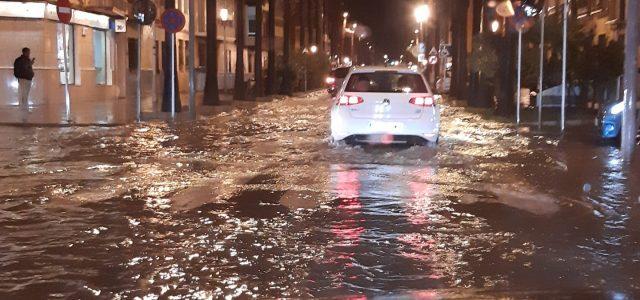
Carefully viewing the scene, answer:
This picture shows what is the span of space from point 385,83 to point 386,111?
2.77 feet

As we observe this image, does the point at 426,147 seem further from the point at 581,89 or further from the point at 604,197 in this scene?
the point at 581,89

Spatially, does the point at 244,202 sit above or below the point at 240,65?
below

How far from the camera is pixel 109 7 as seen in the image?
32.8 metres

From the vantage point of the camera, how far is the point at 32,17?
27.7 m

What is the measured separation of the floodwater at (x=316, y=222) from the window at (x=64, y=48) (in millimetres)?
14585

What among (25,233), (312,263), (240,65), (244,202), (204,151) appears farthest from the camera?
(240,65)

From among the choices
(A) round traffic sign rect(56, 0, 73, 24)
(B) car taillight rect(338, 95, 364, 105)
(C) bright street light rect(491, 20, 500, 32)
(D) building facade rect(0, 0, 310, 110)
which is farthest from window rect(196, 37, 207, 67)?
(B) car taillight rect(338, 95, 364, 105)

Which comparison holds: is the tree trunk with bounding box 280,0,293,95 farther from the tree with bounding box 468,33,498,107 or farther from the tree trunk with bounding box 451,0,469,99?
the tree with bounding box 468,33,498,107

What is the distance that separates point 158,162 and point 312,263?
7066mm

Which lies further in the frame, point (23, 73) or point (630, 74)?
point (23, 73)

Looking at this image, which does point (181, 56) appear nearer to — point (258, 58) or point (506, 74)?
point (258, 58)

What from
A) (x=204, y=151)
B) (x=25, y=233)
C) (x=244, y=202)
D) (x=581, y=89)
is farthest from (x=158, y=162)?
(x=581, y=89)

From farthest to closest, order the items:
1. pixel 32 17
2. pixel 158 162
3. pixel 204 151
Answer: pixel 32 17 → pixel 204 151 → pixel 158 162

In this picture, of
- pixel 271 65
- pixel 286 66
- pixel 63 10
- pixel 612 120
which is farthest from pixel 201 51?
pixel 612 120
